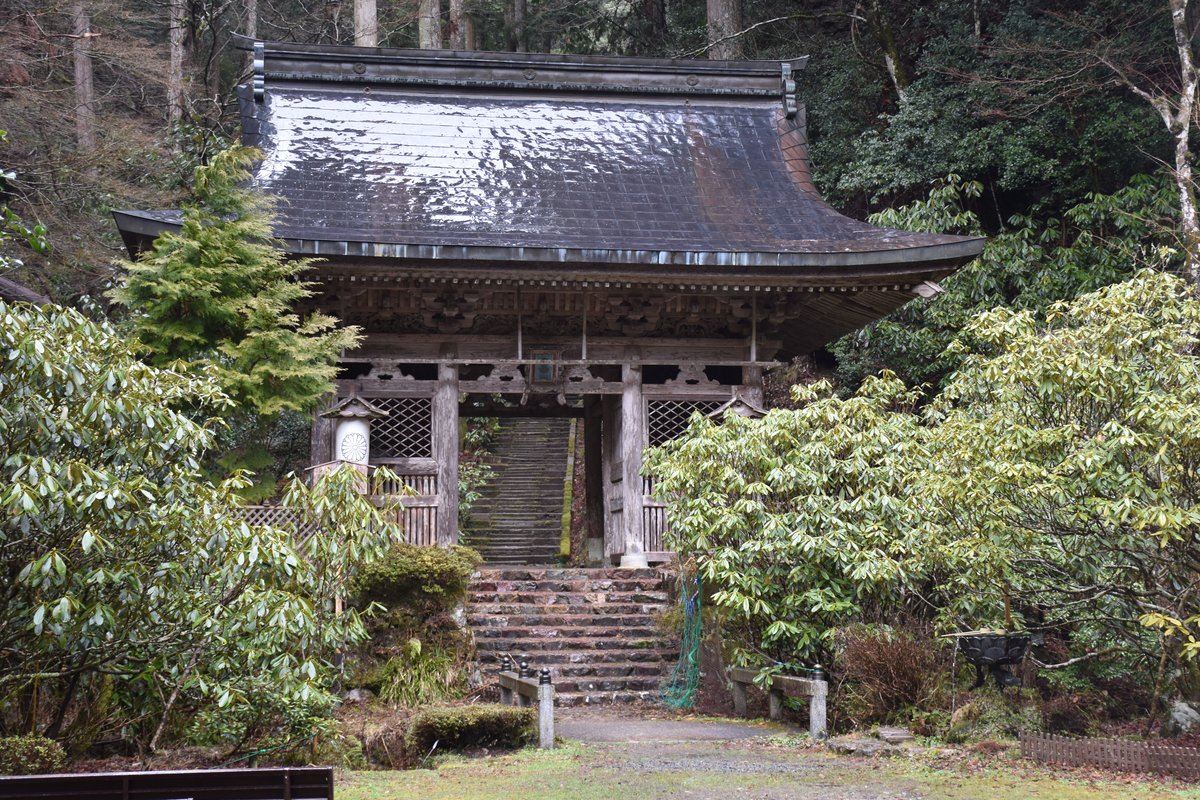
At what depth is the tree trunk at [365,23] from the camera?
23.0 m

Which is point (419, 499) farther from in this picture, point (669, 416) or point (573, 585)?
point (669, 416)

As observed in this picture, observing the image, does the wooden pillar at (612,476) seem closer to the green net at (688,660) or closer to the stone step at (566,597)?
the stone step at (566,597)

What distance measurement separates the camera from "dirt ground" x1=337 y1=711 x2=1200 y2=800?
22.8 ft

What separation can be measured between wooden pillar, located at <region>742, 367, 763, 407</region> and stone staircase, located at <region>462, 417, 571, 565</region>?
725 cm

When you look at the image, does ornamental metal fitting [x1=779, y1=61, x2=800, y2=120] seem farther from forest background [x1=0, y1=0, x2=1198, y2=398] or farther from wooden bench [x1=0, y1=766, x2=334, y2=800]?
wooden bench [x1=0, y1=766, x2=334, y2=800]

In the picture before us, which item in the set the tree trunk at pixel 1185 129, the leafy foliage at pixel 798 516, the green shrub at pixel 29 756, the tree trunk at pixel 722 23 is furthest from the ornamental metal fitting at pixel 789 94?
the green shrub at pixel 29 756

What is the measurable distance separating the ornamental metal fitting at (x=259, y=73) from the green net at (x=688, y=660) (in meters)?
9.53

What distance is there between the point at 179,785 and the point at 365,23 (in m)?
20.5

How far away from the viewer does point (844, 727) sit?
9.51 meters

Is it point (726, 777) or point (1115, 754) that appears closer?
point (1115, 754)

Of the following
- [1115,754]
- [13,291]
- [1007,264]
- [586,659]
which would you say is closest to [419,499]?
[586,659]

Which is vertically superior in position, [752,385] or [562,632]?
[752,385]

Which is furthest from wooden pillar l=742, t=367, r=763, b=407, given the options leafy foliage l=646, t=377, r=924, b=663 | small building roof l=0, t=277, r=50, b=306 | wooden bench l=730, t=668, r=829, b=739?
small building roof l=0, t=277, r=50, b=306

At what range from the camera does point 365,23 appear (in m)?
23.1
